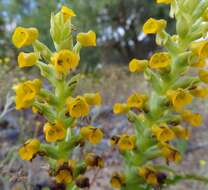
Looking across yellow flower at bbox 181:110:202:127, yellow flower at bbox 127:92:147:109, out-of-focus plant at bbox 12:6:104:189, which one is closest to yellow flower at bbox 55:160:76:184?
out-of-focus plant at bbox 12:6:104:189

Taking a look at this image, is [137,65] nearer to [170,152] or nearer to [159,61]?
[159,61]

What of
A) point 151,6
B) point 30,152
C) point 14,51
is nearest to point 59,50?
point 30,152

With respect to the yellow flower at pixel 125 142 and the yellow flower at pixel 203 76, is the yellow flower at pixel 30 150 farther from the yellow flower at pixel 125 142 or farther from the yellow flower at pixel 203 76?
the yellow flower at pixel 203 76

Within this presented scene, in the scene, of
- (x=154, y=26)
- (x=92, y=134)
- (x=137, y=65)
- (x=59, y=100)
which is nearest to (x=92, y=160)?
(x=92, y=134)

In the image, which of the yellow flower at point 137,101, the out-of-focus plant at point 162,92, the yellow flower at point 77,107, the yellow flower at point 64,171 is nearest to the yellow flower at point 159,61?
the out-of-focus plant at point 162,92

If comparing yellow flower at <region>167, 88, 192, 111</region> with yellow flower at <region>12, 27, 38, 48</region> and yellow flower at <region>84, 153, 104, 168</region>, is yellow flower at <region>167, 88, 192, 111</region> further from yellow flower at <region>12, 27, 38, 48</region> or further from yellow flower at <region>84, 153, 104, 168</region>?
yellow flower at <region>12, 27, 38, 48</region>

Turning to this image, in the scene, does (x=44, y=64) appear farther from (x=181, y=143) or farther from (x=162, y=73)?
(x=181, y=143)
